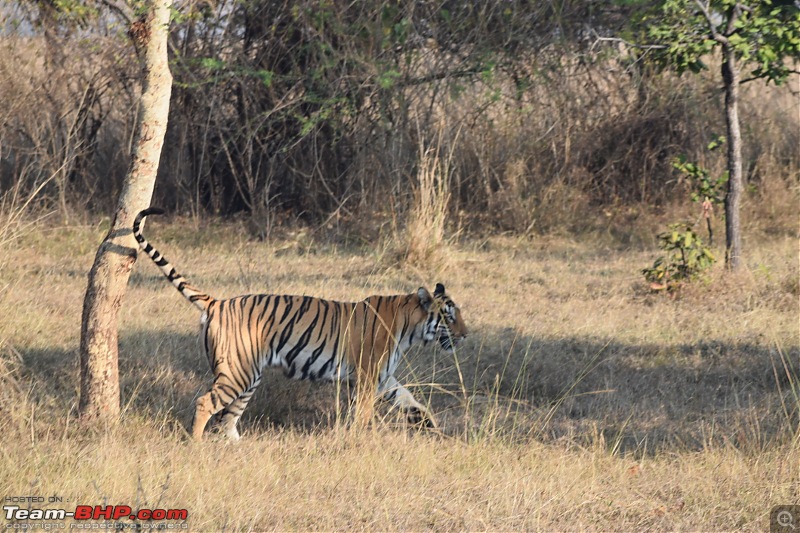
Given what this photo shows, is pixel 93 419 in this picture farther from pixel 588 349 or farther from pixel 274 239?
pixel 274 239

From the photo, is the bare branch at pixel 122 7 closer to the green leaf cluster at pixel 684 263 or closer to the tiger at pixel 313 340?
the tiger at pixel 313 340

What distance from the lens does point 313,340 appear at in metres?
5.93

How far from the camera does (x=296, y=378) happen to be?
607 centimetres

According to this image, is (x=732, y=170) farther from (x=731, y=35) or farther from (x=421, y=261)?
(x=421, y=261)

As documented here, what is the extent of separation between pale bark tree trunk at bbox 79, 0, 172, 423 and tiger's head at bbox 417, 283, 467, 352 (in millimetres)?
1811

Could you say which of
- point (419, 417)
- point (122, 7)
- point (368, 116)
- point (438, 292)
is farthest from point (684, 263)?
point (122, 7)

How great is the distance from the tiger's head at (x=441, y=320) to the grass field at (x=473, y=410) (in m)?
0.17

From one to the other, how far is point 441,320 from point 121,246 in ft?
6.59

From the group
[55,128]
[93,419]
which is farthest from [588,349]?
[55,128]

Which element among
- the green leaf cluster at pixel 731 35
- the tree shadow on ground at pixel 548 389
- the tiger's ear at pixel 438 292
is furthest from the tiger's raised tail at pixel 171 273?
the green leaf cluster at pixel 731 35

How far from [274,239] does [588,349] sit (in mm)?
5480

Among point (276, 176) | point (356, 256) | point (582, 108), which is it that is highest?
point (582, 108)

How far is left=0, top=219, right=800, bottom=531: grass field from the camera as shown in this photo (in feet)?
14.8

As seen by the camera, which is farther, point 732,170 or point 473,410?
point 732,170
